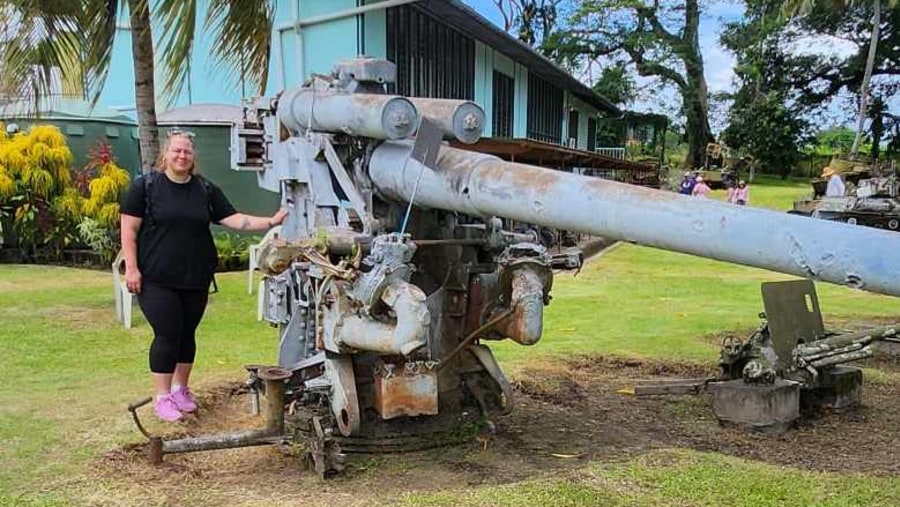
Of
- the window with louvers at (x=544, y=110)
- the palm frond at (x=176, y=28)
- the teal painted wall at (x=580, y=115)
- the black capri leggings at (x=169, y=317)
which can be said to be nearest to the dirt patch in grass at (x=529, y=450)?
the black capri leggings at (x=169, y=317)

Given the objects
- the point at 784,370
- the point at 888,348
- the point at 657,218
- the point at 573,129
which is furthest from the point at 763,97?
the point at 657,218

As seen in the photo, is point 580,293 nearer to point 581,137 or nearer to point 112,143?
point 112,143

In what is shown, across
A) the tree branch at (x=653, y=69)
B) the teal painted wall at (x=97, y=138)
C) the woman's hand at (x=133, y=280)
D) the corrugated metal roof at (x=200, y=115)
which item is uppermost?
the tree branch at (x=653, y=69)

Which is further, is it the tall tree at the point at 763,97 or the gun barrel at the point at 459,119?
the tall tree at the point at 763,97

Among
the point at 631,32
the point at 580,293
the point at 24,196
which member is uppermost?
the point at 631,32

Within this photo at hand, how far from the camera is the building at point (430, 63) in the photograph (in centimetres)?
1306

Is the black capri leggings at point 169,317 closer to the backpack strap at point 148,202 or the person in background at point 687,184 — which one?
Answer: the backpack strap at point 148,202

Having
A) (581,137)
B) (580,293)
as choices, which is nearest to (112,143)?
(580,293)

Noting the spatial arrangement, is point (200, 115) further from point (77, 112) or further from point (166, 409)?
point (166, 409)

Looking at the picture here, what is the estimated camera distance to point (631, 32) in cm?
4212

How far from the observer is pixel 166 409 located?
17.2 feet

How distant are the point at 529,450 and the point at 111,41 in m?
6.93

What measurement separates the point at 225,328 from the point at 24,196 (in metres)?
7.93

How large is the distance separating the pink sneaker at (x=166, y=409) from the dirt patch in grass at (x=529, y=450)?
9 cm
